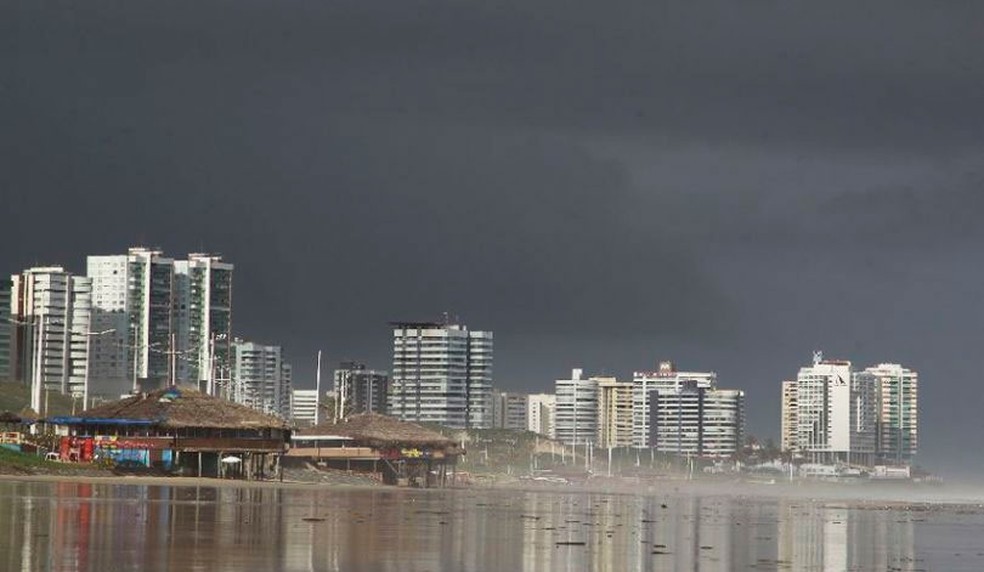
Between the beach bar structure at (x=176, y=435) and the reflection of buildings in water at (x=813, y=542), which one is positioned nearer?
the reflection of buildings in water at (x=813, y=542)

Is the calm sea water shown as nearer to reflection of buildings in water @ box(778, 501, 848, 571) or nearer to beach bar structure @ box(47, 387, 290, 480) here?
reflection of buildings in water @ box(778, 501, 848, 571)

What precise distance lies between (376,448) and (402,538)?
96784mm

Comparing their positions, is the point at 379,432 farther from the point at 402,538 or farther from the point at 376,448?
the point at 402,538

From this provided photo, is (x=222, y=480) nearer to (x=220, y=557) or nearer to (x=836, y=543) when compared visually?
(x=836, y=543)

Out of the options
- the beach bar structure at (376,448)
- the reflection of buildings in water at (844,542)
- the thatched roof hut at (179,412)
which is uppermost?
the thatched roof hut at (179,412)

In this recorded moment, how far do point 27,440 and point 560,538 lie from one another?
234 ft

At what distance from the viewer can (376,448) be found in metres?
148

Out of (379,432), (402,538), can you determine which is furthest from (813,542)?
(379,432)

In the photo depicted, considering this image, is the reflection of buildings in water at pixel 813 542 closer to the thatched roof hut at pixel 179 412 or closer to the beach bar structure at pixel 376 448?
the thatched roof hut at pixel 179 412

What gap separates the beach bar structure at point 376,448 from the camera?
14838 centimetres

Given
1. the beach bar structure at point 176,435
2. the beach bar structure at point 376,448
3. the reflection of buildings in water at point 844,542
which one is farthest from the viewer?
the beach bar structure at point 376,448

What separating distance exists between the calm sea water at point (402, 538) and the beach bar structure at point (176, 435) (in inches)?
1302

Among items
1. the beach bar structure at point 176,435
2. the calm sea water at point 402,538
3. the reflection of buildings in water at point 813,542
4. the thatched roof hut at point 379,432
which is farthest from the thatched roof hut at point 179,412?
the reflection of buildings in water at point 813,542

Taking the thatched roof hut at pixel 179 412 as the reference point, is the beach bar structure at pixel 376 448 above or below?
below
